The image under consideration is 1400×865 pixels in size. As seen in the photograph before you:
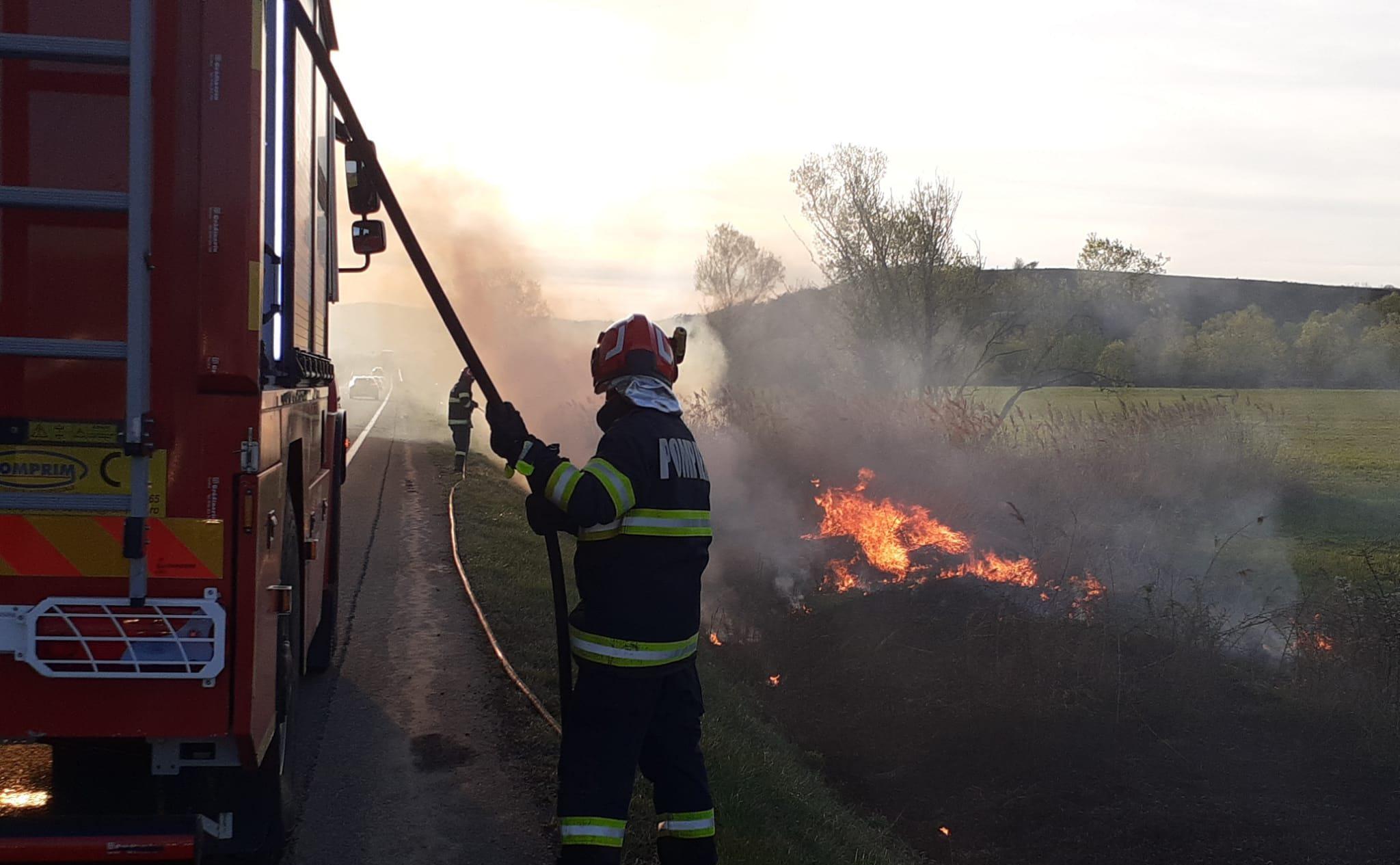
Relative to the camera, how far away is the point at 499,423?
405cm

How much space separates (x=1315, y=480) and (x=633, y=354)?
15307 millimetres

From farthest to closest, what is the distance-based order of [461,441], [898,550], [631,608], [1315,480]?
[461,441] → [1315,480] → [898,550] → [631,608]

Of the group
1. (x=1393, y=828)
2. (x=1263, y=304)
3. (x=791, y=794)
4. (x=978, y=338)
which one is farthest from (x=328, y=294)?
(x=1263, y=304)

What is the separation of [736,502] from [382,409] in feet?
88.9

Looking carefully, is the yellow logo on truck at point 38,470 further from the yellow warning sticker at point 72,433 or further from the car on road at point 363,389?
the car on road at point 363,389

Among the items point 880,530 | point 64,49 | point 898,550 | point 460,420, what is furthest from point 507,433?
point 460,420

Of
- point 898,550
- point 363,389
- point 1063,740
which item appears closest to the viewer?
point 1063,740

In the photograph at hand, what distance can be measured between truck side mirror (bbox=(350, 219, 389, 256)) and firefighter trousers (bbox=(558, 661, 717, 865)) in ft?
8.30

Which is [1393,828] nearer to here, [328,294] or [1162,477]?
[1162,477]

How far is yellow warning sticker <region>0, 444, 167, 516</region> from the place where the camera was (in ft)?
10.9

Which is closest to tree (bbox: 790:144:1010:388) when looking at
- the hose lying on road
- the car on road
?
the hose lying on road

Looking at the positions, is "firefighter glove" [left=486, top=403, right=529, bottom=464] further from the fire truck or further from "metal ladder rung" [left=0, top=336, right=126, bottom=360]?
"metal ladder rung" [left=0, top=336, right=126, bottom=360]

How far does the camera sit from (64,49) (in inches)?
128

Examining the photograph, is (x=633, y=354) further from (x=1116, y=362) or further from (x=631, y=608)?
(x=1116, y=362)
